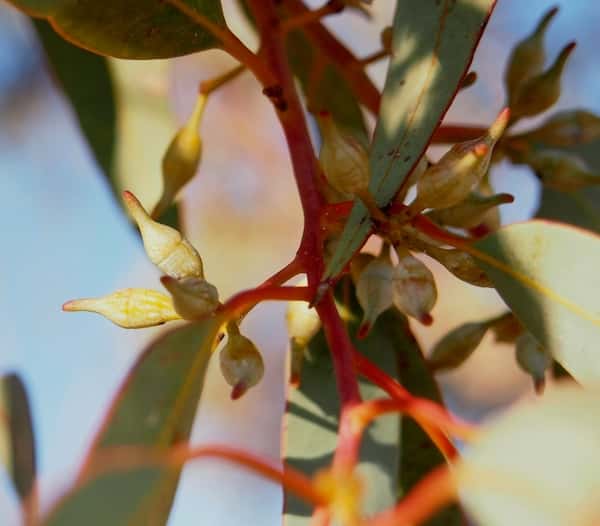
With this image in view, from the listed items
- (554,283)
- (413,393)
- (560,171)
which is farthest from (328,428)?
(560,171)

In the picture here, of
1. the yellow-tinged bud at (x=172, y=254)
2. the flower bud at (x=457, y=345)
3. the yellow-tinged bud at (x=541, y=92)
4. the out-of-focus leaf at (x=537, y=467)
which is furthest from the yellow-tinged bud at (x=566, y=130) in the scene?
the out-of-focus leaf at (x=537, y=467)

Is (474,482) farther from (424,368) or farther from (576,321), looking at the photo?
(424,368)

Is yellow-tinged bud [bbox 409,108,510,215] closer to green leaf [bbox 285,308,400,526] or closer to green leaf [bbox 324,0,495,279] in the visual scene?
green leaf [bbox 324,0,495,279]

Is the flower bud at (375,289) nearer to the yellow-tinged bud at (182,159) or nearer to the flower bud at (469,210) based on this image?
the flower bud at (469,210)

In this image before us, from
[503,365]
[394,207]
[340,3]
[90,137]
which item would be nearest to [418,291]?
[394,207]

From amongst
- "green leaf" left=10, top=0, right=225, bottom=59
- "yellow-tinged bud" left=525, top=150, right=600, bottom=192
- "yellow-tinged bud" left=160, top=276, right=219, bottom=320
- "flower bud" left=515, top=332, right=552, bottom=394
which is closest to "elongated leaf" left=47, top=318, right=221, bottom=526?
"yellow-tinged bud" left=160, top=276, right=219, bottom=320

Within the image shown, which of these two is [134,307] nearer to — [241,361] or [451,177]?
[241,361]
